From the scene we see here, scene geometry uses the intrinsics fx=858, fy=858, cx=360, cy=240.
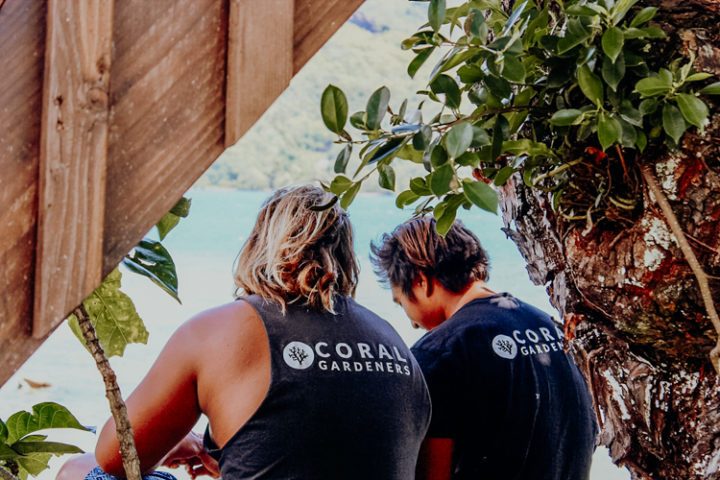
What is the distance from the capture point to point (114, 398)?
1.12m

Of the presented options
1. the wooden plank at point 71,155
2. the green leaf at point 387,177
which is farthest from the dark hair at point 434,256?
the wooden plank at point 71,155

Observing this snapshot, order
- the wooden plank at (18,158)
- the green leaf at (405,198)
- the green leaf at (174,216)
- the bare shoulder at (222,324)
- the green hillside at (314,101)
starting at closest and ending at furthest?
the wooden plank at (18,158) < the green leaf at (405,198) < the green leaf at (174,216) < the bare shoulder at (222,324) < the green hillside at (314,101)

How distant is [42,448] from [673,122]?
1.11 metres

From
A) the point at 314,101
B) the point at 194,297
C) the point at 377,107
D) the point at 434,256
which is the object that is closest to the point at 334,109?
the point at 377,107

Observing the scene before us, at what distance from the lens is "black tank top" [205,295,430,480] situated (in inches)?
65.2

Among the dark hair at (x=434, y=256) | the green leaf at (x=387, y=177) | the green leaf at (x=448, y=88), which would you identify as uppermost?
the dark hair at (x=434, y=256)

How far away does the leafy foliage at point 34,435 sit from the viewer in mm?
1430

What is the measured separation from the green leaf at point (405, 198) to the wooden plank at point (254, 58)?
49 centimetres

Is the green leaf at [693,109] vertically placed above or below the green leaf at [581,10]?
below

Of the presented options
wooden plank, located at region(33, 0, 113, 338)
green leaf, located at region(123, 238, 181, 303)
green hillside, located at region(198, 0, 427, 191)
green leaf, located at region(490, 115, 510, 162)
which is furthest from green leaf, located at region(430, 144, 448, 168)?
green hillside, located at region(198, 0, 427, 191)

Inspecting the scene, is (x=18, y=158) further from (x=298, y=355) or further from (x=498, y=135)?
(x=298, y=355)

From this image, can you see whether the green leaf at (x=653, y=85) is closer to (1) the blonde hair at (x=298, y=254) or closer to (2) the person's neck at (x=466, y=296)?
(1) the blonde hair at (x=298, y=254)

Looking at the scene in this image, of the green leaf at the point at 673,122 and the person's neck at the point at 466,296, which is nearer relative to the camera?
the green leaf at the point at 673,122

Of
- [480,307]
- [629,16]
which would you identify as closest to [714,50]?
[629,16]
